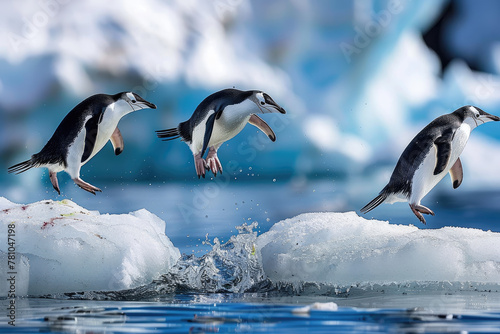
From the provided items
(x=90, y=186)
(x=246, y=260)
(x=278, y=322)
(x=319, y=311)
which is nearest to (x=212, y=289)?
(x=246, y=260)

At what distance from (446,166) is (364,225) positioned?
3.11 ft

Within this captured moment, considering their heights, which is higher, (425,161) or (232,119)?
(232,119)

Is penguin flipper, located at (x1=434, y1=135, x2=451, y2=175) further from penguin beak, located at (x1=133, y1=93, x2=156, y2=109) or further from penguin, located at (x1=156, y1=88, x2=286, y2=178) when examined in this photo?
penguin beak, located at (x1=133, y1=93, x2=156, y2=109)

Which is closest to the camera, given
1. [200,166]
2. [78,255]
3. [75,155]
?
[78,255]

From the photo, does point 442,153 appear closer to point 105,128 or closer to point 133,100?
point 133,100

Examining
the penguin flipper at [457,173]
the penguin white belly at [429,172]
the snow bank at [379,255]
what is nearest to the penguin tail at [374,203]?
the penguin white belly at [429,172]

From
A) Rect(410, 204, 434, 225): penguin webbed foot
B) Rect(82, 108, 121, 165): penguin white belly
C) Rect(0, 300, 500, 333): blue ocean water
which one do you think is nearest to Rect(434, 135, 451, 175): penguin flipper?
Rect(410, 204, 434, 225): penguin webbed foot

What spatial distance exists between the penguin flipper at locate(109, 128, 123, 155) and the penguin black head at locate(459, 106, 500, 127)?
3218mm

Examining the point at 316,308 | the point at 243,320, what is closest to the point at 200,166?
the point at 316,308

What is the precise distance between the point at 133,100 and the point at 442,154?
109 inches

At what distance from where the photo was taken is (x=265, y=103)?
18.6ft

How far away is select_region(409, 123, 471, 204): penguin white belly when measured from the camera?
18.4 ft

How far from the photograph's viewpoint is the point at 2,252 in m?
4.89

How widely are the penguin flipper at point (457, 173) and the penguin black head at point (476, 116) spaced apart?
0.40 meters
